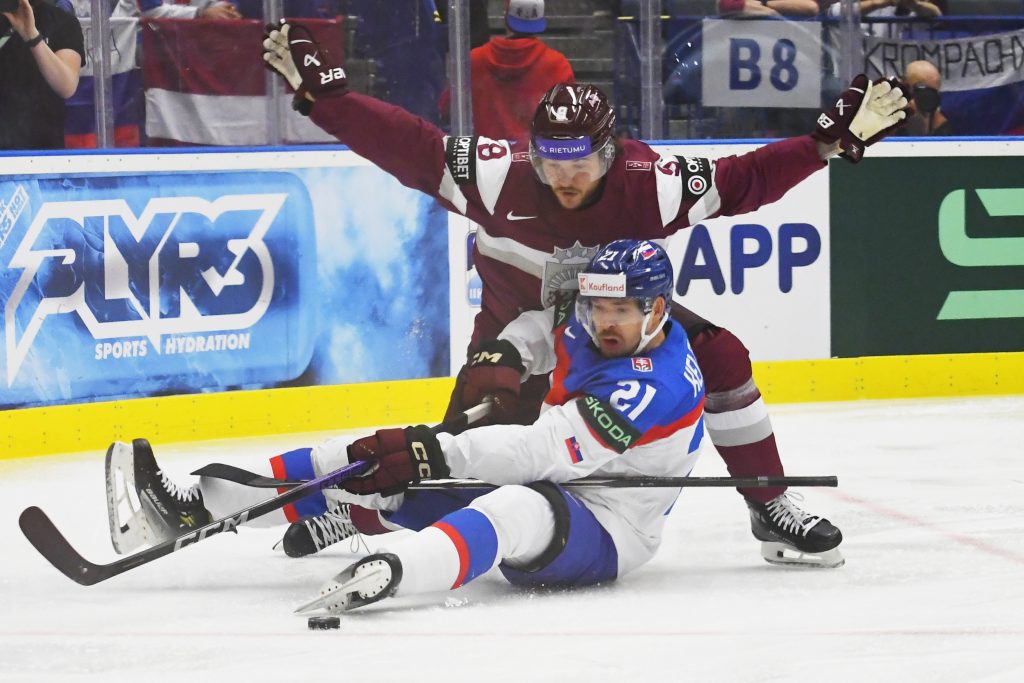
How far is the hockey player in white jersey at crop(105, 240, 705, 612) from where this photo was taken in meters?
3.68

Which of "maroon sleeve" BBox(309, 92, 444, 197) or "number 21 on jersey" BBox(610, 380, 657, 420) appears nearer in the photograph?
"number 21 on jersey" BBox(610, 380, 657, 420)

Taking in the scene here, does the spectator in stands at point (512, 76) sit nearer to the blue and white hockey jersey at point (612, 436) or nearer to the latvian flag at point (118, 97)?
the latvian flag at point (118, 97)

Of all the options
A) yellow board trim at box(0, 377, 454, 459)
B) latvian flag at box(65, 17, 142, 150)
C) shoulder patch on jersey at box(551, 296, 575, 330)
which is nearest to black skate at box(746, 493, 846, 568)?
shoulder patch on jersey at box(551, 296, 575, 330)

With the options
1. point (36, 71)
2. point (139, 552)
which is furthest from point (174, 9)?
point (139, 552)

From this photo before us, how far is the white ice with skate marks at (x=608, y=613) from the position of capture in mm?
3389

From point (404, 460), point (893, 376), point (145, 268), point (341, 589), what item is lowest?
point (893, 376)

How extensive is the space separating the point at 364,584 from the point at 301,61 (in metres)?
1.37

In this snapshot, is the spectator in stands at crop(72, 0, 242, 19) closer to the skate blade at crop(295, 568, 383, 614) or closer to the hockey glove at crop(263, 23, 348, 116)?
the hockey glove at crop(263, 23, 348, 116)

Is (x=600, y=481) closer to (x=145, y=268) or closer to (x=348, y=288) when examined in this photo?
(x=145, y=268)

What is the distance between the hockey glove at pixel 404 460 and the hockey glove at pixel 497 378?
0.42m

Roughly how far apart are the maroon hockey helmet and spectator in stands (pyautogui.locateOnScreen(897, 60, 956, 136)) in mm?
4054

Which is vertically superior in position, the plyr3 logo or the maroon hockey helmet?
the maroon hockey helmet

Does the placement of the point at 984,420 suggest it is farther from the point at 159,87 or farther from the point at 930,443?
the point at 159,87

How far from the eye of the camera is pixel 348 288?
7.03 m
